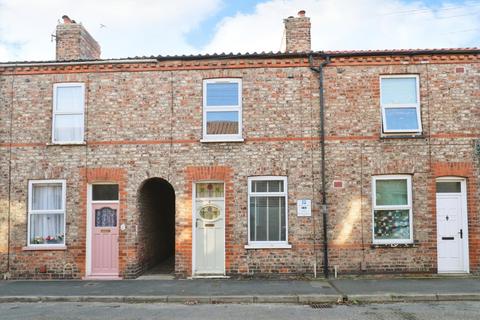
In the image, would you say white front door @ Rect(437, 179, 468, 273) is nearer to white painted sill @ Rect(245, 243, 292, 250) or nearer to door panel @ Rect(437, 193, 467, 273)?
door panel @ Rect(437, 193, 467, 273)

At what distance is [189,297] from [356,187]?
18.4 ft

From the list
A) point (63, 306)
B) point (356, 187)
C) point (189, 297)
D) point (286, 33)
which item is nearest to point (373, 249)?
point (356, 187)

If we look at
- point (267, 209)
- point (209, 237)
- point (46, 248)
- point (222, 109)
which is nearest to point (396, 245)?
point (267, 209)

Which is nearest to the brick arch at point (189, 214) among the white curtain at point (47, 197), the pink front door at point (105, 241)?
the pink front door at point (105, 241)

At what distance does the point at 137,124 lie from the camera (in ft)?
42.8

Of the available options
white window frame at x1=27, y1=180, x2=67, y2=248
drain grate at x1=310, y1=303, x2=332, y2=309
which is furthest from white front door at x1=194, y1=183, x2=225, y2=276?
white window frame at x1=27, y1=180, x2=67, y2=248

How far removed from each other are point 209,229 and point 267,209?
1.78 m

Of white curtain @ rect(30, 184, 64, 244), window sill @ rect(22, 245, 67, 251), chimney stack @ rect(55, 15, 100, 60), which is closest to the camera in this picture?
window sill @ rect(22, 245, 67, 251)

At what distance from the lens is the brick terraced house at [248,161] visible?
41.2 ft

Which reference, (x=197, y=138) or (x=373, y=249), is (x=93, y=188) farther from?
(x=373, y=249)

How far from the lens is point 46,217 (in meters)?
13.1

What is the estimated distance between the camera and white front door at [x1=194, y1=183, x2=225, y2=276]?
12.9 meters

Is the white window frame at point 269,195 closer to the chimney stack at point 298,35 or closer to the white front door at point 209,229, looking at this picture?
the white front door at point 209,229

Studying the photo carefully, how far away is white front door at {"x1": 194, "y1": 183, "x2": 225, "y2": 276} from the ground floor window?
870 millimetres
